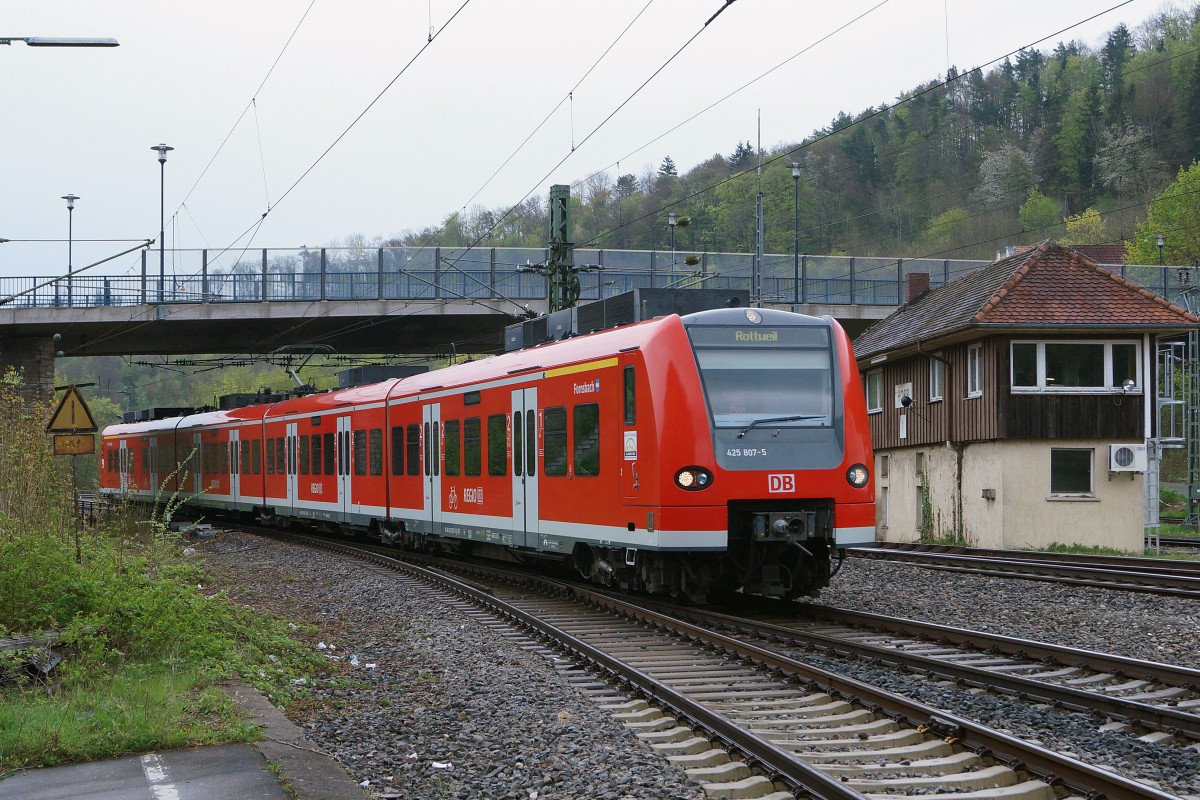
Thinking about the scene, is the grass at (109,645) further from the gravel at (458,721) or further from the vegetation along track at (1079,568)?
the vegetation along track at (1079,568)

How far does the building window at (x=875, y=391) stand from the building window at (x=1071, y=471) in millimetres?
6749

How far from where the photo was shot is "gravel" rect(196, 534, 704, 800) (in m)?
6.68

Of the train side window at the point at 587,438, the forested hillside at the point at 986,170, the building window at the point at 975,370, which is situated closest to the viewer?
the train side window at the point at 587,438

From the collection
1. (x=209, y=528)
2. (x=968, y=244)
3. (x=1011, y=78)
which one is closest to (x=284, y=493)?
(x=209, y=528)

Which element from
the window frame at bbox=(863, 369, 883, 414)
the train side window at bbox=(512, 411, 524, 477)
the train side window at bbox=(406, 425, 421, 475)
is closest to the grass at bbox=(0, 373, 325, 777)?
the train side window at bbox=(512, 411, 524, 477)

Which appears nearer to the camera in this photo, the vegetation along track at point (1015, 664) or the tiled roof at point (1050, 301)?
the vegetation along track at point (1015, 664)

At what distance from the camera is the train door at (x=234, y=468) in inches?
1319

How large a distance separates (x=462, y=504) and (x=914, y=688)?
10.6 m

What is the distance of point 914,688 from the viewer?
343 inches

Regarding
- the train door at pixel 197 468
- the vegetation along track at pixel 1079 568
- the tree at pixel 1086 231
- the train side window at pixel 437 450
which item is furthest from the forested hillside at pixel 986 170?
the train side window at pixel 437 450

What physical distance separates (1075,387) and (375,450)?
14240 millimetres

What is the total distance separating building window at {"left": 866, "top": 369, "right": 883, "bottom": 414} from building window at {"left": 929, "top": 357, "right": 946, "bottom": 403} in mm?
3084

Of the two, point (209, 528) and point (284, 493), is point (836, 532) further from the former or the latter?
point (209, 528)

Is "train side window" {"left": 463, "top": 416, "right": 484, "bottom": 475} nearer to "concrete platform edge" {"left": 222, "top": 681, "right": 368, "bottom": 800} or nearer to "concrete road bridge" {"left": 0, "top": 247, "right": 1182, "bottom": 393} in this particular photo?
"concrete platform edge" {"left": 222, "top": 681, "right": 368, "bottom": 800}
